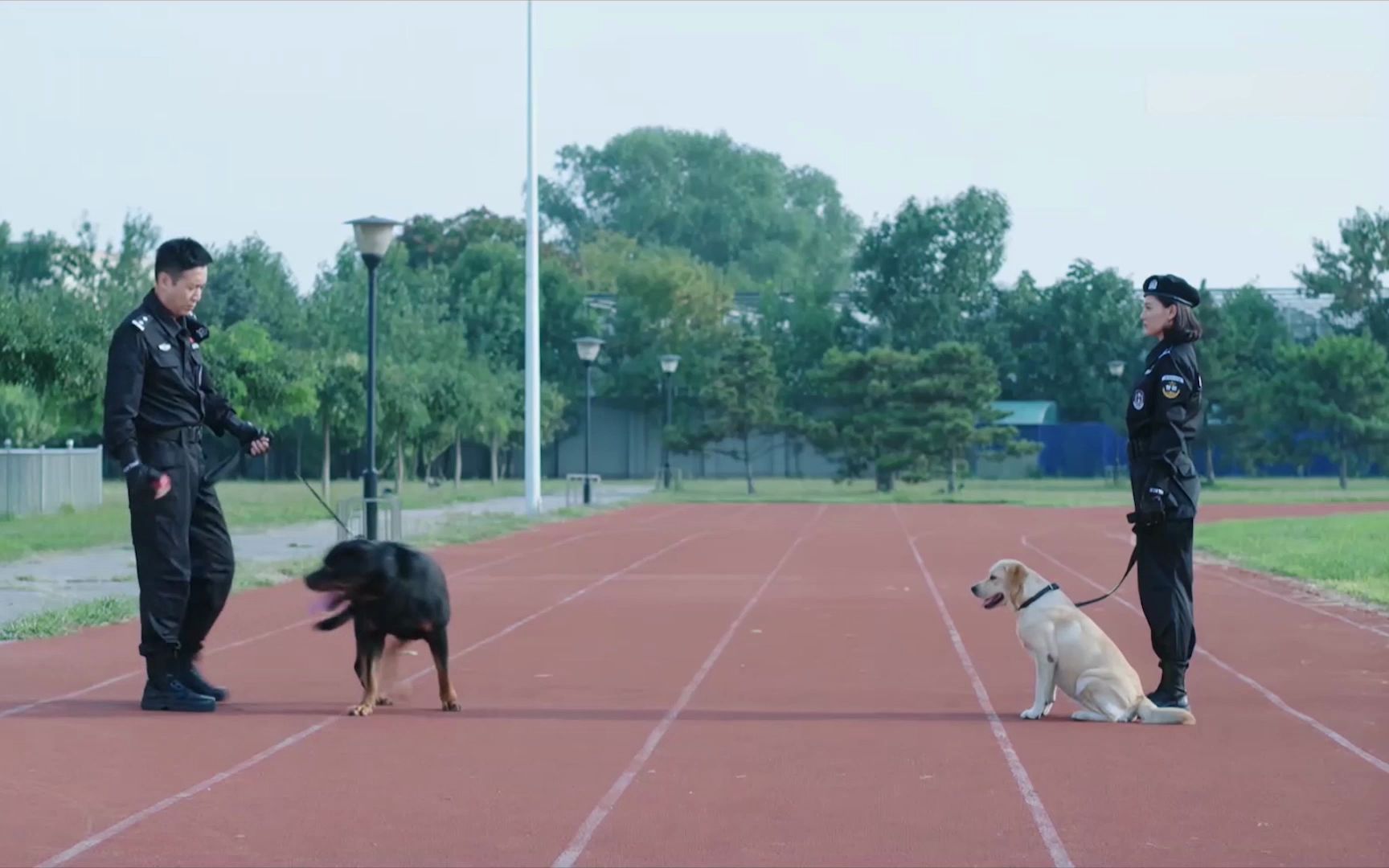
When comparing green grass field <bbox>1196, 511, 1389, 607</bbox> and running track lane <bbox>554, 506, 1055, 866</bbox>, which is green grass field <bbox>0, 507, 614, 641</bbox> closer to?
running track lane <bbox>554, 506, 1055, 866</bbox>

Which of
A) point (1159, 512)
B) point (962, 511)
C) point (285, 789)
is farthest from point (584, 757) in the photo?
point (962, 511)

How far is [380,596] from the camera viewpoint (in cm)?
839

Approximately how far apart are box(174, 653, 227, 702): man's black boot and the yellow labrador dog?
3993 millimetres

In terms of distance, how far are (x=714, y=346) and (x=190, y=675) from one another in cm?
5531

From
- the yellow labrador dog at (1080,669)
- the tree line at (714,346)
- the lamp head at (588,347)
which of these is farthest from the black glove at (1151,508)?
the lamp head at (588,347)

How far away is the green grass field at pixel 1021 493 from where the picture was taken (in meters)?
41.7

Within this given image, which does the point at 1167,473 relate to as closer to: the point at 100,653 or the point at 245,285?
the point at 100,653

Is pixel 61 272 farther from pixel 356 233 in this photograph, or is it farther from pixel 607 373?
pixel 356 233

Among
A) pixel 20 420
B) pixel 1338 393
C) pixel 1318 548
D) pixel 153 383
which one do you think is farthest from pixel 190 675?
pixel 1338 393

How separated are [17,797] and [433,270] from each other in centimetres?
5897

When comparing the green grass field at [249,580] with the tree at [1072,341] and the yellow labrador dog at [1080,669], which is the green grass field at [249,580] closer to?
the yellow labrador dog at [1080,669]

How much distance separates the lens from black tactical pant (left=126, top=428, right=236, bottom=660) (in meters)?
8.47

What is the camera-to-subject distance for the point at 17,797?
259 inches

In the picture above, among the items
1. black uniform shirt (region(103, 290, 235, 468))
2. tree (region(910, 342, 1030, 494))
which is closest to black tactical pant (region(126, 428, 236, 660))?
black uniform shirt (region(103, 290, 235, 468))
